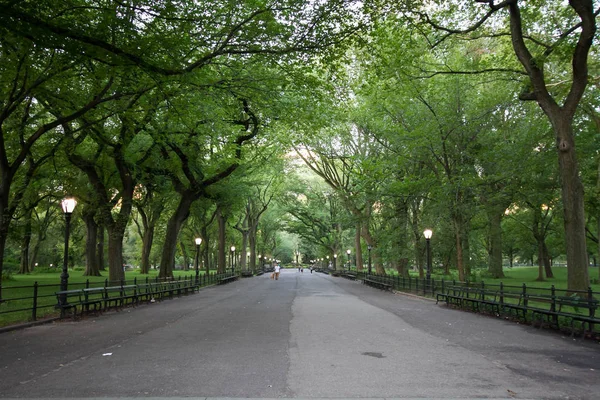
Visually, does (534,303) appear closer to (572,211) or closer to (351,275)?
(572,211)

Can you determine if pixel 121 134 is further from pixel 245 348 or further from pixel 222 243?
pixel 222 243

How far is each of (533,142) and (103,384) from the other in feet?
71.1

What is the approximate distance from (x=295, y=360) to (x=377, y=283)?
25.7m

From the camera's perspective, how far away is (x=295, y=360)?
289 inches

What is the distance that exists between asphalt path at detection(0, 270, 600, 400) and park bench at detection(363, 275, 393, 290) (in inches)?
675

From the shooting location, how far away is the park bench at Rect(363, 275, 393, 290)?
29.7 m

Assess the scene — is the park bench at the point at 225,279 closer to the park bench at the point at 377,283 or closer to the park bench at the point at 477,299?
the park bench at the point at 377,283

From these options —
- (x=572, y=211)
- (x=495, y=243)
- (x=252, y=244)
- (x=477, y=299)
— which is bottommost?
(x=477, y=299)

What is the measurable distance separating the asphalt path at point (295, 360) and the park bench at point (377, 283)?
1715 cm

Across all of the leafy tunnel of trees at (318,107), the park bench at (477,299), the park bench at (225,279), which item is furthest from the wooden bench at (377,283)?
the park bench at (225,279)

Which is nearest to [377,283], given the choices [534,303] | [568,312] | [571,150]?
[534,303]

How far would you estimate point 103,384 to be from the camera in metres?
Answer: 5.88

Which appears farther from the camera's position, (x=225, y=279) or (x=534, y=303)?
(x=225, y=279)

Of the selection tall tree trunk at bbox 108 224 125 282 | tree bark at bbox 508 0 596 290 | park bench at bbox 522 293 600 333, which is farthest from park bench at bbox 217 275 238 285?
tree bark at bbox 508 0 596 290
